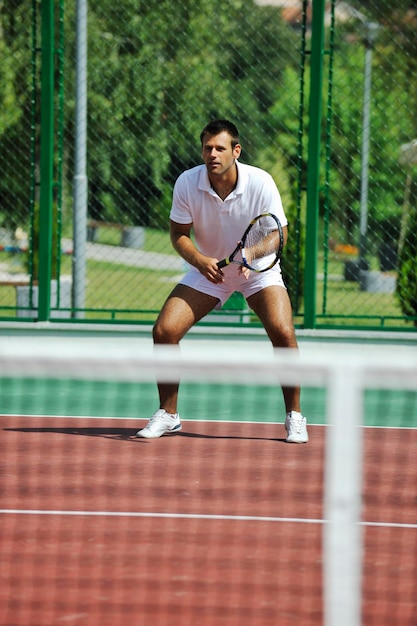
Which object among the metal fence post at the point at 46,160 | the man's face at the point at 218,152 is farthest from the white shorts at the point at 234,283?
the metal fence post at the point at 46,160

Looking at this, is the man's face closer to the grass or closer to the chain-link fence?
the chain-link fence

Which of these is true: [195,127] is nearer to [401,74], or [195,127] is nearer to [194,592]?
[194,592]

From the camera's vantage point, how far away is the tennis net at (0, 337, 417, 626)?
3.05 m

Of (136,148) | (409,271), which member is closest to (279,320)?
(136,148)

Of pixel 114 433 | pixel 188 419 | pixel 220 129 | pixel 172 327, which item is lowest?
pixel 114 433

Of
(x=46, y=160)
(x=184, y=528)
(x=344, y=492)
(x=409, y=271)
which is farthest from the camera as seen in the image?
(x=409, y=271)

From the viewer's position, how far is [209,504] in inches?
198

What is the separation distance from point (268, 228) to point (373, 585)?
9.07ft

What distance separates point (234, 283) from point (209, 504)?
174cm

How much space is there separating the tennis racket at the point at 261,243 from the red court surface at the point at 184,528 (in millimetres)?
914

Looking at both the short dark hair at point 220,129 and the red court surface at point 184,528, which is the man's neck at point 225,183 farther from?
the red court surface at point 184,528

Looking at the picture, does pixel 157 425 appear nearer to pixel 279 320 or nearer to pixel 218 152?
pixel 279 320

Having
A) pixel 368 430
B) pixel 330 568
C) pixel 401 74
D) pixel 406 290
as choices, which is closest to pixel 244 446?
Result: pixel 368 430

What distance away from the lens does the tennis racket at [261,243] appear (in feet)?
20.8
